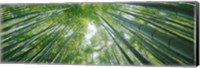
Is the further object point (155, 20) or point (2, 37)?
point (2, 37)

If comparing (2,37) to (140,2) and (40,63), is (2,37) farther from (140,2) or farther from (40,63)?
(140,2)

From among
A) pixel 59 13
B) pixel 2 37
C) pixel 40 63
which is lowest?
pixel 40 63

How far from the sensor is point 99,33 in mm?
3955

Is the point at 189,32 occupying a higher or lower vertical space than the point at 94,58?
higher

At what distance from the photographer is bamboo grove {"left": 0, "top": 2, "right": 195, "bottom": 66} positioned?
3.74 m

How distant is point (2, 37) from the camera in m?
4.16

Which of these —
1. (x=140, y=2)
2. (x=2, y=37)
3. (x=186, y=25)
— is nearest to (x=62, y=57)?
(x=2, y=37)

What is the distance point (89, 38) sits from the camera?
3982 millimetres

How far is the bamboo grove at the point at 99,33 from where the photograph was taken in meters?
3.74

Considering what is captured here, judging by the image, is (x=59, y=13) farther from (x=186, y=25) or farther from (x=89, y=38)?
(x=186, y=25)

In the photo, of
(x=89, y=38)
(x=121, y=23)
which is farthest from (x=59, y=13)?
(x=121, y=23)

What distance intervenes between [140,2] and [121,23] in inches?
11.7

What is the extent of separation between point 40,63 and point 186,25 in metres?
1.60

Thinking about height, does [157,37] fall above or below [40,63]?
above
